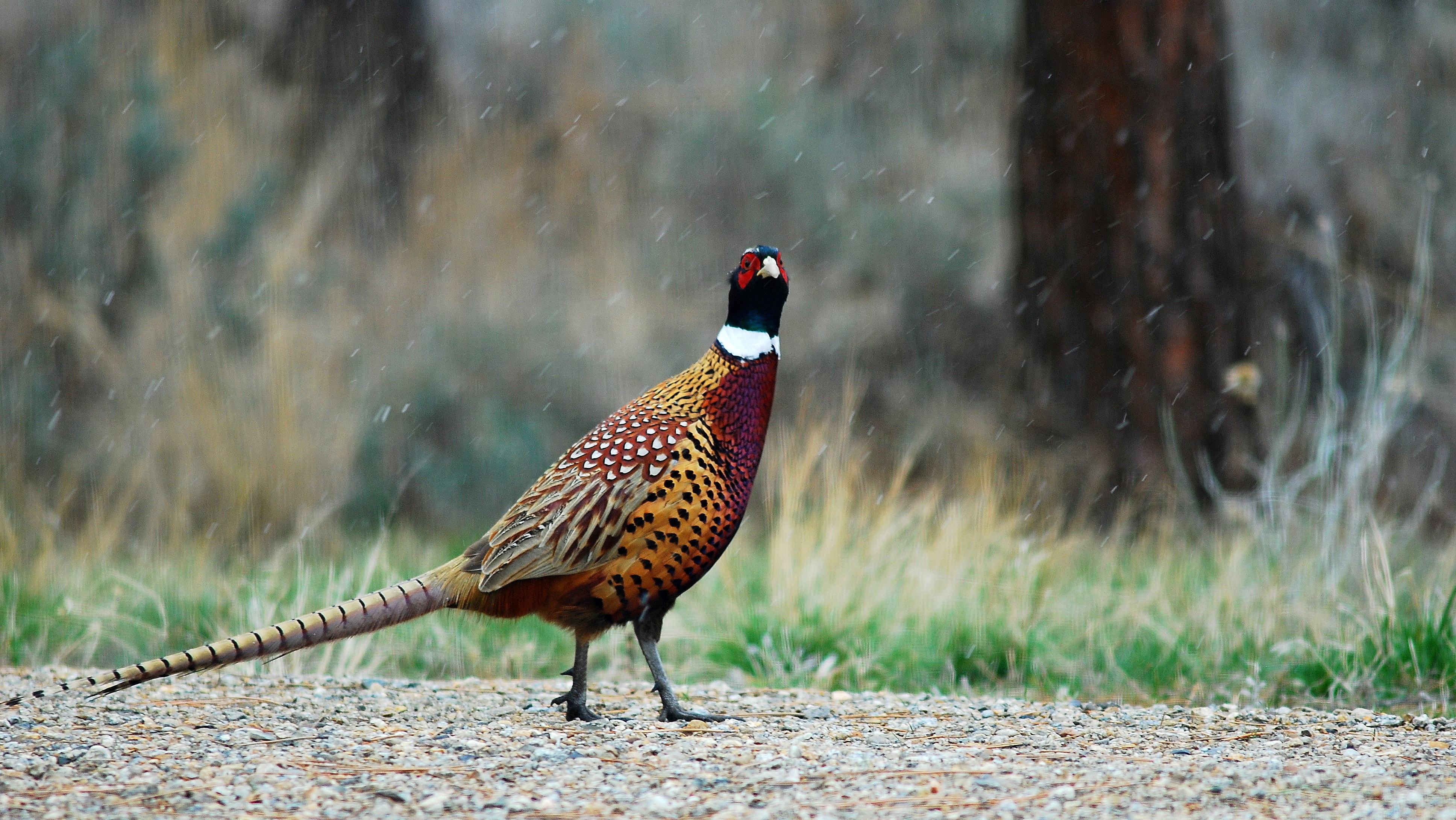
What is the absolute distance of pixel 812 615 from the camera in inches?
195

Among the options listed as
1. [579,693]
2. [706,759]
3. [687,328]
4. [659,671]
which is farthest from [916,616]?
[687,328]

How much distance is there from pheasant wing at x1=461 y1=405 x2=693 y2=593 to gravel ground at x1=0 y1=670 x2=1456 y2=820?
1.42ft

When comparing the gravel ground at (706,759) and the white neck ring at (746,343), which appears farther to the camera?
the white neck ring at (746,343)

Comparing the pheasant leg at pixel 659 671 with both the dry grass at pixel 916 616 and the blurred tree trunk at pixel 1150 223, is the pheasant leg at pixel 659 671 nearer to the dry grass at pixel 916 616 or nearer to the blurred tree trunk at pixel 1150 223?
the dry grass at pixel 916 616

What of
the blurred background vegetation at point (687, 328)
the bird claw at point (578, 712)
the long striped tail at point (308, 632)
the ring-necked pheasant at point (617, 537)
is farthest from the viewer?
the blurred background vegetation at point (687, 328)

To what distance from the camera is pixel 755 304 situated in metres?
3.81

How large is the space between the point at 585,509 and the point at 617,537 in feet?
0.39

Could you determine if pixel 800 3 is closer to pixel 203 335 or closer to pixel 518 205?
pixel 518 205

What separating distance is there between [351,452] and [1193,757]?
17.7ft

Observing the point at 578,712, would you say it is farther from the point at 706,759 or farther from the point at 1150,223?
the point at 1150,223

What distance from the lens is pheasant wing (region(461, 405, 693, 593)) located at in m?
3.52

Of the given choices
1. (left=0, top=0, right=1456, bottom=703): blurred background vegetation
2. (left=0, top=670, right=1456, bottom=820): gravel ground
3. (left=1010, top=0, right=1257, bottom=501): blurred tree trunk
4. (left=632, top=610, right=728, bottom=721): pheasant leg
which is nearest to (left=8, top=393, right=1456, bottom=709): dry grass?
(left=0, top=0, right=1456, bottom=703): blurred background vegetation

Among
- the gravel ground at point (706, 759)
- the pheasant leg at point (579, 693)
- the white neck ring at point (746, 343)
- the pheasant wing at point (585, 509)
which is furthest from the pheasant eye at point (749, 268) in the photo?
the gravel ground at point (706, 759)

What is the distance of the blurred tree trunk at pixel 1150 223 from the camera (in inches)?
272
